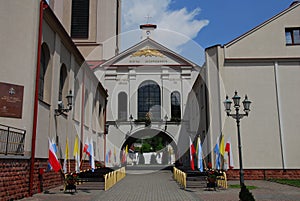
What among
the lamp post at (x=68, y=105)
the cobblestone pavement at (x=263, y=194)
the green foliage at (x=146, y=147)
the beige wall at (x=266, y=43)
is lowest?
the cobblestone pavement at (x=263, y=194)

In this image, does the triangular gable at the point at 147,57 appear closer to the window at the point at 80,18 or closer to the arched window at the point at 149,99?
the arched window at the point at 149,99

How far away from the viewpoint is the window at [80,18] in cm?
3869

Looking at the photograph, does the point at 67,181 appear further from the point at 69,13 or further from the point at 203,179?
the point at 69,13

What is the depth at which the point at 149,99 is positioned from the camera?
36906 millimetres

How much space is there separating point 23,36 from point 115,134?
22426mm

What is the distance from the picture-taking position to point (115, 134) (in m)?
34.2

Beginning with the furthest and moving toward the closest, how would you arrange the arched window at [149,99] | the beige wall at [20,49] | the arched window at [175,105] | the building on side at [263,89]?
the arched window at [149,99] → the arched window at [175,105] → the building on side at [263,89] → the beige wall at [20,49]

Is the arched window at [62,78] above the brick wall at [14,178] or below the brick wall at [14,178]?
above

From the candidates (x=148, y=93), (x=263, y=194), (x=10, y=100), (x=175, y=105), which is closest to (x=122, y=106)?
(x=148, y=93)

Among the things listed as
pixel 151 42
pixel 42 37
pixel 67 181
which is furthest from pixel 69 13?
pixel 67 181

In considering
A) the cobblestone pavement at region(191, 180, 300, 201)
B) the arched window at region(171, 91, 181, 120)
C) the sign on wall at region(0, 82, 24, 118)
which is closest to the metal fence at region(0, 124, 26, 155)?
the sign on wall at region(0, 82, 24, 118)

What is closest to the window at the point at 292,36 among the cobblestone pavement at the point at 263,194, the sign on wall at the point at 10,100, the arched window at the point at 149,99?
the cobblestone pavement at the point at 263,194

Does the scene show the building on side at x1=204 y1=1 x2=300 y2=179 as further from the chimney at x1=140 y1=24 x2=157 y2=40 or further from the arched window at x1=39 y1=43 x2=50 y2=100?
the chimney at x1=140 y1=24 x2=157 y2=40

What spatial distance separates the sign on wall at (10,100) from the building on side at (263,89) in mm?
11669
